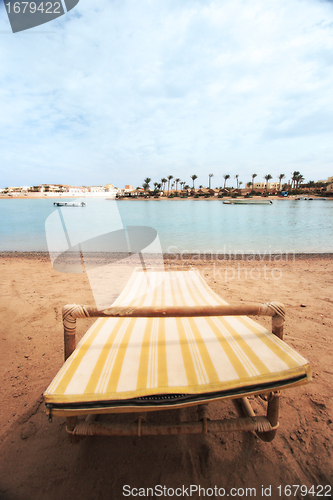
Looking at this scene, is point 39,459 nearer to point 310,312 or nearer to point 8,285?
point 310,312

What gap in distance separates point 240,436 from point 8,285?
15.9ft

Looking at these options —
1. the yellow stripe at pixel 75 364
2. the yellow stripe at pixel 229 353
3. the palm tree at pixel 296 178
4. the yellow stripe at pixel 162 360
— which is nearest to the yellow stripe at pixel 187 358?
the yellow stripe at pixel 162 360

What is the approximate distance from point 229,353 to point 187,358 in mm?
283

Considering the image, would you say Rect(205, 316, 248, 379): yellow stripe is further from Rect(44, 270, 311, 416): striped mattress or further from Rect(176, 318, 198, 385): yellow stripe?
Rect(176, 318, 198, 385): yellow stripe

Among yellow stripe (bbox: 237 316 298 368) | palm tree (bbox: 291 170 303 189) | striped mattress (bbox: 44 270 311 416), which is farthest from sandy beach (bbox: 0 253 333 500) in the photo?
palm tree (bbox: 291 170 303 189)

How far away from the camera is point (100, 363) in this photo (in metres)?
1.40

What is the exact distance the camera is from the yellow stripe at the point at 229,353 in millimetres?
1294

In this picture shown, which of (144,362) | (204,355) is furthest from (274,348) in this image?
(144,362)

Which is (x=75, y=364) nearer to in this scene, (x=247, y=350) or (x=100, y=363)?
(x=100, y=363)

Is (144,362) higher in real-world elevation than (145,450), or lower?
higher

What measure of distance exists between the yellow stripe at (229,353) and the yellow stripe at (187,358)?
9.7 inches

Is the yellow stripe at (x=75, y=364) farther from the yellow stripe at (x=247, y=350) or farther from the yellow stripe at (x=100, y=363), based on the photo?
the yellow stripe at (x=247, y=350)

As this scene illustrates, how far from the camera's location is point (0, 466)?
56.4 inches

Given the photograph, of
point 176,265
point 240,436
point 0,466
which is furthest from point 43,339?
point 176,265
